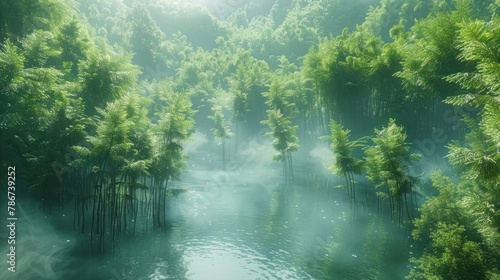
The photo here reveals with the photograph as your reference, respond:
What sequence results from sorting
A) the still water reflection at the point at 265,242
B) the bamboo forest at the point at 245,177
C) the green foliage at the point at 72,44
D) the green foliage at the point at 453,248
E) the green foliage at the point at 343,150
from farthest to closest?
the green foliage at the point at 72,44
the green foliage at the point at 343,150
the still water reflection at the point at 265,242
the bamboo forest at the point at 245,177
the green foliage at the point at 453,248

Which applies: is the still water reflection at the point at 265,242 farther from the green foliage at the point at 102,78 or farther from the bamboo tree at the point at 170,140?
the green foliage at the point at 102,78

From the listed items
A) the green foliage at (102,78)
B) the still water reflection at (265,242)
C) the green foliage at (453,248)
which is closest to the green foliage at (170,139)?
the green foliage at (102,78)

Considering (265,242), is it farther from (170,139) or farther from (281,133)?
(281,133)

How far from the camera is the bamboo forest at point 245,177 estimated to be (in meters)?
15.4

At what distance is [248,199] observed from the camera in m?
33.2

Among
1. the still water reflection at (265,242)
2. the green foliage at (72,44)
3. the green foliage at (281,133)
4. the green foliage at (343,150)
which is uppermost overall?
the green foliage at (72,44)

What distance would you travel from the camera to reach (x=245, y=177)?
143 ft

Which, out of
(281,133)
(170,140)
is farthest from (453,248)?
(281,133)

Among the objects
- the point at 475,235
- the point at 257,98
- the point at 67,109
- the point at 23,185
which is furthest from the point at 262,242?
the point at 257,98

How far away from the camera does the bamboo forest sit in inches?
607

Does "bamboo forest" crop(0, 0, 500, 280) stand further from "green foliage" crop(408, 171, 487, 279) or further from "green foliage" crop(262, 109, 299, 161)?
"green foliage" crop(262, 109, 299, 161)

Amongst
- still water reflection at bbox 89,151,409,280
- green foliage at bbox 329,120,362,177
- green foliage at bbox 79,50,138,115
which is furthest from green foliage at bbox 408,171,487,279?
green foliage at bbox 79,50,138,115

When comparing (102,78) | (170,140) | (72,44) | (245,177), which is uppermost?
(72,44)

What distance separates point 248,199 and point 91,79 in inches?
726
